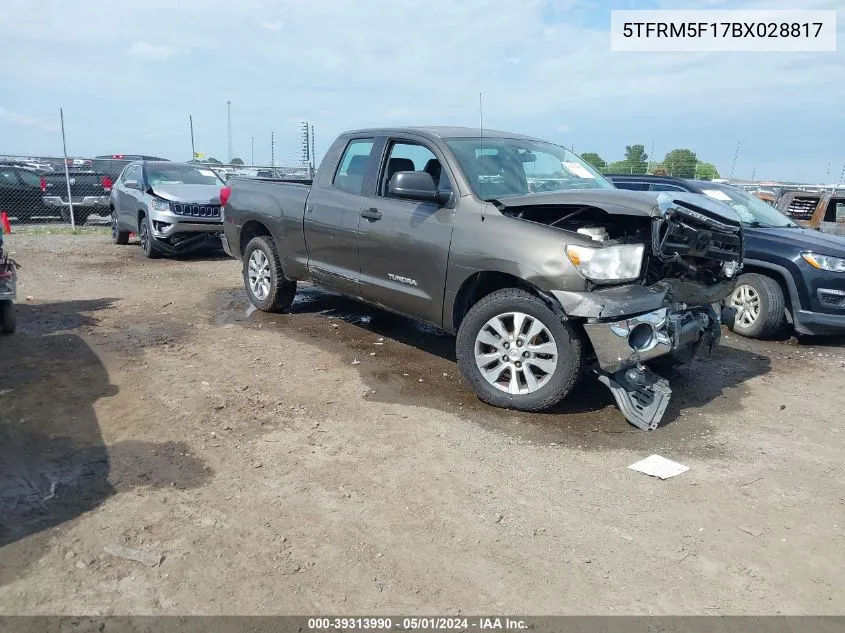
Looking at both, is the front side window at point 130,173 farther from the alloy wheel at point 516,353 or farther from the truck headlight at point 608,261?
the truck headlight at point 608,261

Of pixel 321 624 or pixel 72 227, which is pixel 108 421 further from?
pixel 72 227

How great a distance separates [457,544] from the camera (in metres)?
3.03

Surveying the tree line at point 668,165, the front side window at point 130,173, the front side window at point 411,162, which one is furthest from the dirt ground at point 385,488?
the tree line at point 668,165

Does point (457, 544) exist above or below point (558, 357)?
below

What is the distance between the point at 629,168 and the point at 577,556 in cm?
1871

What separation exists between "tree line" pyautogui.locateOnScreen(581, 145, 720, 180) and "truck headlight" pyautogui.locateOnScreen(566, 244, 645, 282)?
15.7 m

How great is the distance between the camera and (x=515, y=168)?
5234 mm

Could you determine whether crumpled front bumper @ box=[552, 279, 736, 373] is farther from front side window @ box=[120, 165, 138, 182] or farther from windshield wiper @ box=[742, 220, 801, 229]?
front side window @ box=[120, 165, 138, 182]

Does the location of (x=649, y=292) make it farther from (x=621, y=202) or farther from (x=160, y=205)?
(x=160, y=205)

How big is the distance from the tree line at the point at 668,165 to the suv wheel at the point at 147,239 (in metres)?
13.0

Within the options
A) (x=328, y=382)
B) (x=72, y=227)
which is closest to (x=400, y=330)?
(x=328, y=382)

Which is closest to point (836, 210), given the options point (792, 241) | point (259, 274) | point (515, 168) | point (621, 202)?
point (792, 241)

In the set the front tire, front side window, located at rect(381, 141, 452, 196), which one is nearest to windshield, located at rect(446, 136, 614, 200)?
front side window, located at rect(381, 141, 452, 196)

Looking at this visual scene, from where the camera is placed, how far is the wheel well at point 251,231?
7254mm
